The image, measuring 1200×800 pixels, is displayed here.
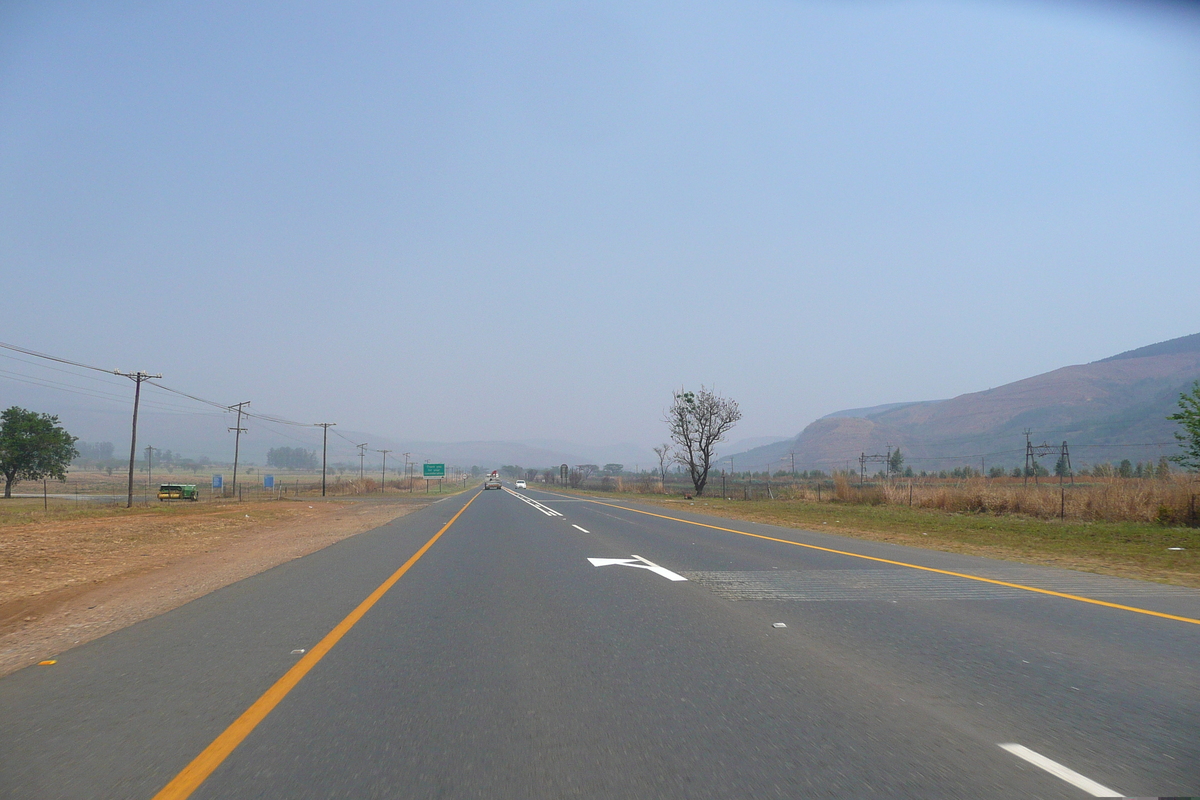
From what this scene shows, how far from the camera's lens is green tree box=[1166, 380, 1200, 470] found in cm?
2216

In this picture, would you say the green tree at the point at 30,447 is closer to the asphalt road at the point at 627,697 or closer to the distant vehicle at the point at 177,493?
the distant vehicle at the point at 177,493

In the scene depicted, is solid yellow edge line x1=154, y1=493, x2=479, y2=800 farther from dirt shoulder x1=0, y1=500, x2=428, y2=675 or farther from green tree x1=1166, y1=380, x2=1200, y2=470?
green tree x1=1166, y1=380, x2=1200, y2=470

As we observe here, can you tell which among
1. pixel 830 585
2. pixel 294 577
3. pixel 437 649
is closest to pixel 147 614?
pixel 294 577

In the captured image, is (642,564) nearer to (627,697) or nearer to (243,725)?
(627,697)

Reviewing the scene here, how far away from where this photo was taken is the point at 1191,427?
22.2 metres

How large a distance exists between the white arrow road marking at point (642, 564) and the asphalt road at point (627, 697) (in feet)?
4.55

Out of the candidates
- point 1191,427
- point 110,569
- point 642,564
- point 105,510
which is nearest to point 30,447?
point 105,510

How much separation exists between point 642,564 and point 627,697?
304 inches

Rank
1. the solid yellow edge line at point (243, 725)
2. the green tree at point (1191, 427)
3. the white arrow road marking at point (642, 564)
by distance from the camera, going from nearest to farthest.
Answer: the solid yellow edge line at point (243, 725) < the white arrow road marking at point (642, 564) < the green tree at point (1191, 427)

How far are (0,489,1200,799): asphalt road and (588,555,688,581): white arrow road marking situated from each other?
1388 mm

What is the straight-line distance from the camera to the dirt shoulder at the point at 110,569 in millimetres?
7811

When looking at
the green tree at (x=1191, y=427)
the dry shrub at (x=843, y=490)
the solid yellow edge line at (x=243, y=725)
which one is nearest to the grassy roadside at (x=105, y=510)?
the solid yellow edge line at (x=243, y=725)

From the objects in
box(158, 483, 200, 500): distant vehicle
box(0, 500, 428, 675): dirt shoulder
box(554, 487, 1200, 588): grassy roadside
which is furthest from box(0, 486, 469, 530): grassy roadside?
box(554, 487, 1200, 588): grassy roadside

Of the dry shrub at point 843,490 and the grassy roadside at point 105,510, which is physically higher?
the dry shrub at point 843,490
